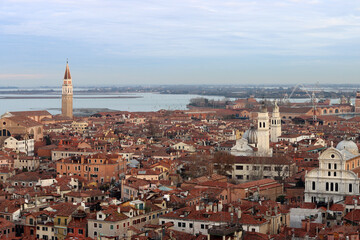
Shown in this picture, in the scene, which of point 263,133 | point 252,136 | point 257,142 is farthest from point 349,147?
point 252,136

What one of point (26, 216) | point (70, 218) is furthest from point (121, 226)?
point (26, 216)

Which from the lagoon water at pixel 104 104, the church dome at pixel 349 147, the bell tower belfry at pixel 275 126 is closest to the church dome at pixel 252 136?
the church dome at pixel 349 147

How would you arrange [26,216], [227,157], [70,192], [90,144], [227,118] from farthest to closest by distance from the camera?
[227,118], [90,144], [227,157], [70,192], [26,216]

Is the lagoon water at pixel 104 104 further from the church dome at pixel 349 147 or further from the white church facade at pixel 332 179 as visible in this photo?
the white church facade at pixel 332 179

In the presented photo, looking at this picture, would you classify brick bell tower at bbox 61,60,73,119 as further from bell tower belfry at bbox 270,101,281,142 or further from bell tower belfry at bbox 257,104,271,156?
bell tower belfry at bbox 257,104,271,156

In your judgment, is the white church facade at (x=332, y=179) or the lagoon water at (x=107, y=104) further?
the lagoon water at (x=107, y=104)

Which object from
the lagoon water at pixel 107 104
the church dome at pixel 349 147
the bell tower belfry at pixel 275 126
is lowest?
the lagoon water at pixel 107 104

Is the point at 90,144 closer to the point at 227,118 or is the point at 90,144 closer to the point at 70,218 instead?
the point at 70,218

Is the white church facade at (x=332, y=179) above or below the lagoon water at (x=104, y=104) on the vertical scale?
above
